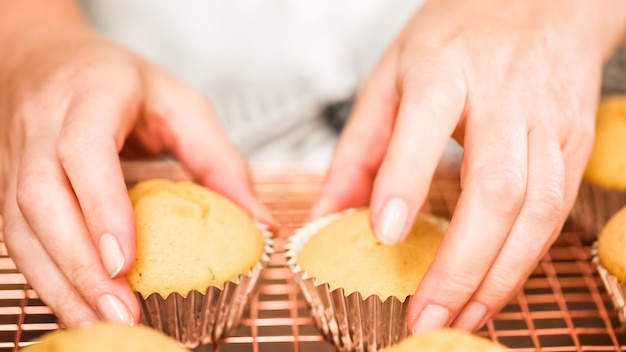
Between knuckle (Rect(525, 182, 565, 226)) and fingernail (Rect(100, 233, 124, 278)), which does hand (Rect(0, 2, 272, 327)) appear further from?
knuckle (Rect(525, 182, 565, 226))

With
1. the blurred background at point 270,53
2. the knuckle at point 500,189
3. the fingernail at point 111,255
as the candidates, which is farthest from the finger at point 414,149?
the blurred background at point 270,53

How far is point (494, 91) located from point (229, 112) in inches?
40.7

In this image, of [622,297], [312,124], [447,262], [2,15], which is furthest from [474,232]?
[2,15]

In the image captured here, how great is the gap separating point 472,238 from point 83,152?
660 mm

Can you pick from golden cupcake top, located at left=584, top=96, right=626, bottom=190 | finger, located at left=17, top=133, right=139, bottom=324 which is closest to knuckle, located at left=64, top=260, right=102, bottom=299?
finger, located at left=17, top=133, right=139, bottom=324

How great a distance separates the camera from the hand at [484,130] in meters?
1.07

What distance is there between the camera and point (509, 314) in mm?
1325

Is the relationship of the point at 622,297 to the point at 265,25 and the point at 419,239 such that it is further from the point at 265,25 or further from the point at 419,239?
the point at 265,25

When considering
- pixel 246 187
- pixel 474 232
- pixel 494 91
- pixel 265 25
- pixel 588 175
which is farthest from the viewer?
pixel 265 25

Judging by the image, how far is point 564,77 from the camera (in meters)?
1.32

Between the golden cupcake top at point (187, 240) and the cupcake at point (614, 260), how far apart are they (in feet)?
2.22

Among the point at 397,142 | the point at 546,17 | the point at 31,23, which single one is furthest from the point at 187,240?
the point at 546,17

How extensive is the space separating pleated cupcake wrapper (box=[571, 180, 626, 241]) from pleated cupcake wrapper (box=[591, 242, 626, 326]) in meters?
0.30

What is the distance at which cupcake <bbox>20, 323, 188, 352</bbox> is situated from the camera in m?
0.79
